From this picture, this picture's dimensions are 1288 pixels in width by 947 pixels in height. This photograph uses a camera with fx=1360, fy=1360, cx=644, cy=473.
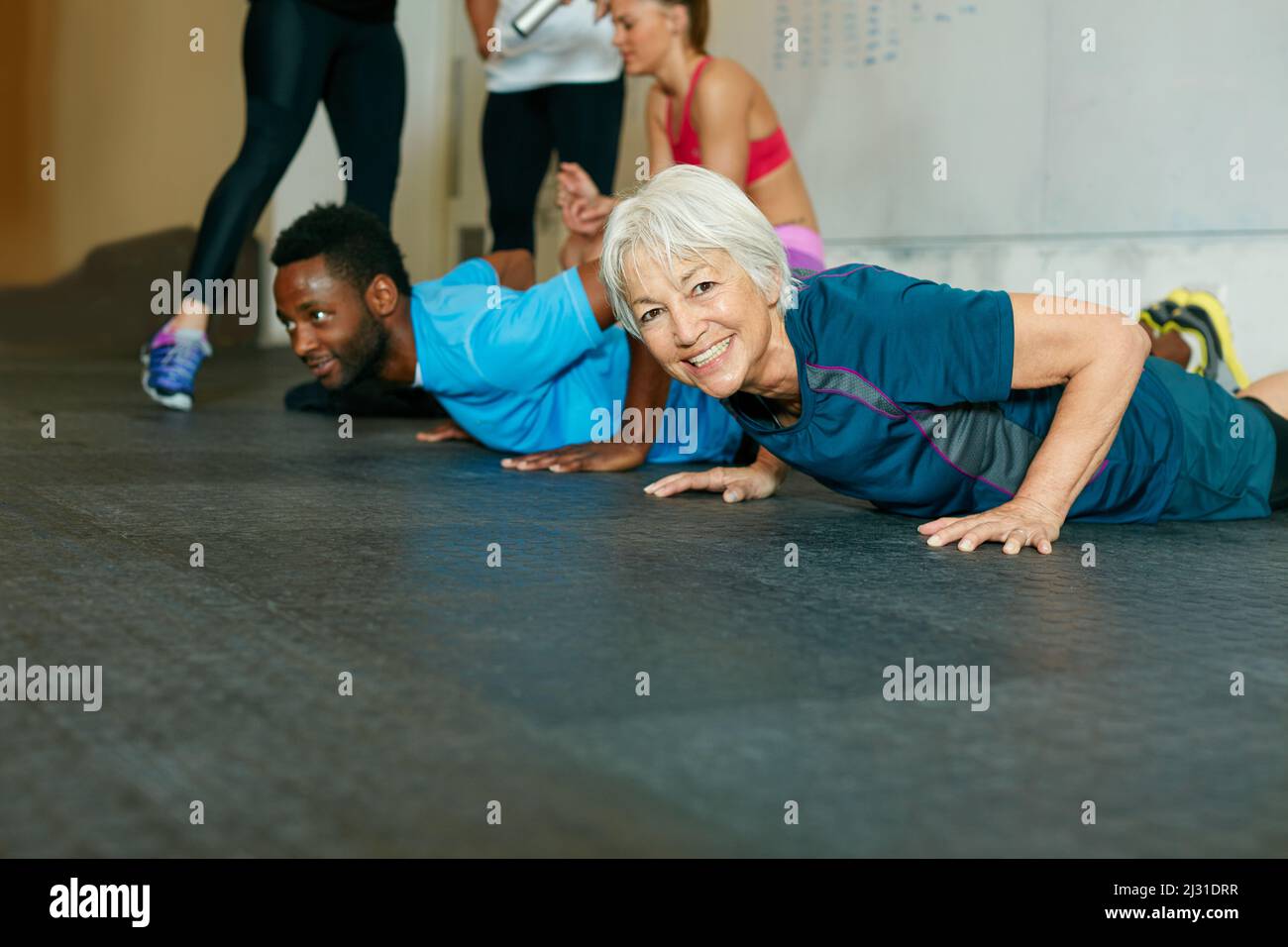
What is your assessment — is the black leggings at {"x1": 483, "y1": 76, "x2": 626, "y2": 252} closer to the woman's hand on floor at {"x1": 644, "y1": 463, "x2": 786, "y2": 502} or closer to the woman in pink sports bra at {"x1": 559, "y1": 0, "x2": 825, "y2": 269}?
the woman in pink sports bra at {"x1": 559, "y1": 0, "x2": 825, "y2": 269}

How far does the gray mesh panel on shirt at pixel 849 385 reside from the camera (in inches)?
60.6

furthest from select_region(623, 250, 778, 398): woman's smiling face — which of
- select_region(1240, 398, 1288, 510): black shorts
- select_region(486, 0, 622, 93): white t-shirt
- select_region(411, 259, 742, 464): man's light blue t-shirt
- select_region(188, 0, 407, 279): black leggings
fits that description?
select_region(486, 0, 622, 93): white t-shirt

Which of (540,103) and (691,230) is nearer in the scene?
(691,230)

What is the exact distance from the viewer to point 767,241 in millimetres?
1520

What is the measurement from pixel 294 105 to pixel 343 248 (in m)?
0.68

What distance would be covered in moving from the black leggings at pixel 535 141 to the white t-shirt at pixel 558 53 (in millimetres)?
25

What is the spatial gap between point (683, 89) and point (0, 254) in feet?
13.3

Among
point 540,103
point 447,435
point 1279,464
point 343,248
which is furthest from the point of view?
point 540,103

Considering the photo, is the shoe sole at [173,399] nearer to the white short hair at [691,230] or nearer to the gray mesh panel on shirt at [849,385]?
the white short hair at [691,230]

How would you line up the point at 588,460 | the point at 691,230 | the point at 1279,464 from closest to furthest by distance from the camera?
the point at 691,230, the point at 1279,464, the point at 588,460

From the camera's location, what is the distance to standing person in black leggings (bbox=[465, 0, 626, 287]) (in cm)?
307

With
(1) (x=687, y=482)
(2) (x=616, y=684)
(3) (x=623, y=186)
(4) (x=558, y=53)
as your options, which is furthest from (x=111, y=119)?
(2) (x=616, y=684)

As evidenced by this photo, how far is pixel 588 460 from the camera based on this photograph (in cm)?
218

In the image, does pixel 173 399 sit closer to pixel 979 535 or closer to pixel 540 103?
pixel 540 103
